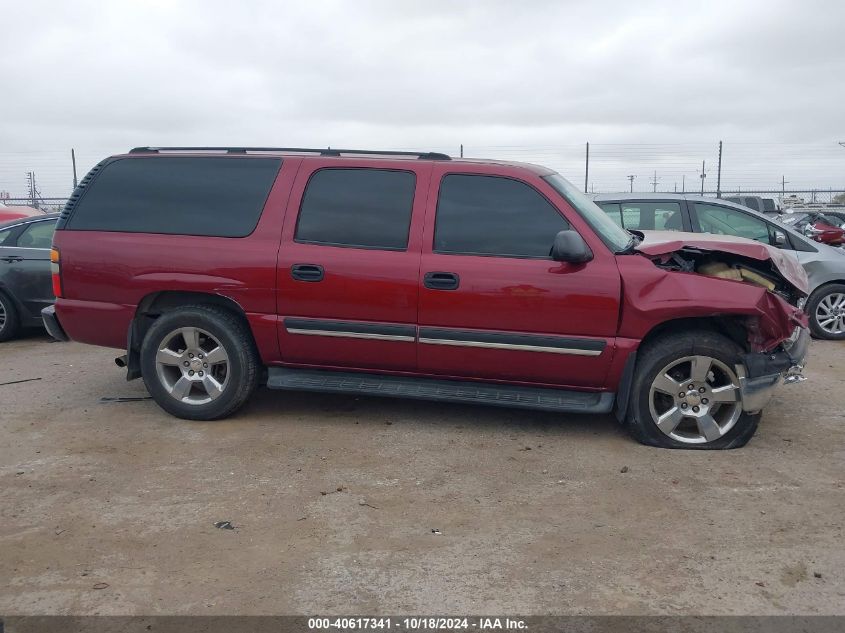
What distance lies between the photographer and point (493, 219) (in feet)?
15.8

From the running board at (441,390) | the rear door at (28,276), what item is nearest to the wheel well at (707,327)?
the running board at (441,390)

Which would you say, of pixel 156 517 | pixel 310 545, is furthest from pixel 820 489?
pixel 156 517

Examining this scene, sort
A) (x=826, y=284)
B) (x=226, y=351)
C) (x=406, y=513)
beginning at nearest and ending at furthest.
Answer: (x=406, y=513) → (x=226, y=351) → (x=826, y=284)

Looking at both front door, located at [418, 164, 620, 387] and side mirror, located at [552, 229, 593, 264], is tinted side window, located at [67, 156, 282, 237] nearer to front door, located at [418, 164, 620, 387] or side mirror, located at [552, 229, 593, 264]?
front door, located at [418, 164, 620, 387]

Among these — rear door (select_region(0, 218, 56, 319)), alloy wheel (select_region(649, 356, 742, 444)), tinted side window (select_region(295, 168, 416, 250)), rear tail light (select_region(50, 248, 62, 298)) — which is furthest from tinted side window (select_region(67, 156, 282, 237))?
rear door (select_region(0, 218, 56, 319))

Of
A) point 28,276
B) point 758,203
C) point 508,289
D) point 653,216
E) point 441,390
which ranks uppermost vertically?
point 758,203

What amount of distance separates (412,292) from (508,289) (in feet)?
2.02

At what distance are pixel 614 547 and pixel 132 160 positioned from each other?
13.6 feet

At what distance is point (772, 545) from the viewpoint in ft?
11.3

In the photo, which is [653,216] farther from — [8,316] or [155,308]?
[8,316]

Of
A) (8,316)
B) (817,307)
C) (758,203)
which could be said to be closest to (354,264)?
(8,316)

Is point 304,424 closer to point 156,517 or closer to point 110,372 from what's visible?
point 156,517

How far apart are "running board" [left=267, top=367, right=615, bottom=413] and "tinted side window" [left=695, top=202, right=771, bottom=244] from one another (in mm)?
4009

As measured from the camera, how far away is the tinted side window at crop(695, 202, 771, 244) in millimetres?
7906
